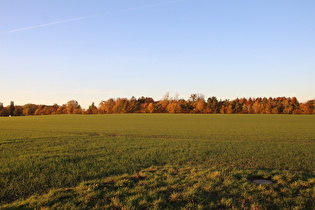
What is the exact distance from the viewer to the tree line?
113m

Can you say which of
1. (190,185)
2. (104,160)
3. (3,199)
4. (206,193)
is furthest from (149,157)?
(3,199)

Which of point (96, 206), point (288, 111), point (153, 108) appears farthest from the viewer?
point (153, 108)

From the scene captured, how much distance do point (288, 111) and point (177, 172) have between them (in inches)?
4750

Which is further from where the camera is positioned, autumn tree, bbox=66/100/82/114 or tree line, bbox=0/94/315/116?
autumn tree, bbox=66/100/82/114

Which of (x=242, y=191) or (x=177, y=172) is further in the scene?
(x=177, y=172)

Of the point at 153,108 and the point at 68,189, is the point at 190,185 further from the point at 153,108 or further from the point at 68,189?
the point at 153,108

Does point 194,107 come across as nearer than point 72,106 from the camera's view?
Yes

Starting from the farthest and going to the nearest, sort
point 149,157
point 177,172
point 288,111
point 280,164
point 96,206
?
1. point 288,111
2. point 149,157
3. point 280,164
4. point 177,172
5. point 96,206

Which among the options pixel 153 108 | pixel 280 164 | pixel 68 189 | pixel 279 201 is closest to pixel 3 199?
pixel 68 189

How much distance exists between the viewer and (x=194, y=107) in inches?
5143

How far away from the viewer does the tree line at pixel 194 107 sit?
113375 mm

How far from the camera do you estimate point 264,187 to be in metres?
7.97

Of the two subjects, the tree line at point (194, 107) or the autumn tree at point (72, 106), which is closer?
the tree line at point (194, 107)

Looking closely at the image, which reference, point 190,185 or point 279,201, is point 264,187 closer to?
point 279,201
